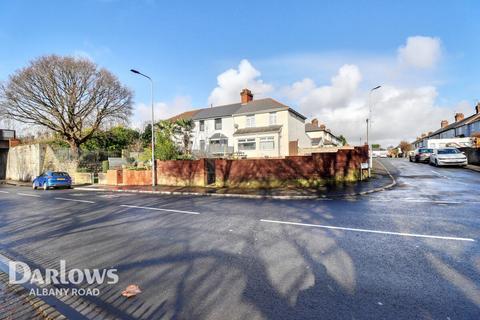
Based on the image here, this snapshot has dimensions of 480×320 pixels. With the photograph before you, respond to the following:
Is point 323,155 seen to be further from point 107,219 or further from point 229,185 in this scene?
point 107,219

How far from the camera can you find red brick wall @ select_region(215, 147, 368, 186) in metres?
15.5

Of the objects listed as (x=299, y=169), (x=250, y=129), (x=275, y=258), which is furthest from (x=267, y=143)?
(x=275, y=258)

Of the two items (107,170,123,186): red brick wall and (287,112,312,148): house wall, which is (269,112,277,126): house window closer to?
(287,112,312,148): house wall

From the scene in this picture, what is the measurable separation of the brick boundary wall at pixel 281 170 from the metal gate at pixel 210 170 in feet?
0.90

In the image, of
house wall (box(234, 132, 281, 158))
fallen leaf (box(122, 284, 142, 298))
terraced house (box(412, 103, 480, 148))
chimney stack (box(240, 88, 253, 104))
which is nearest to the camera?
fallen leaf (box(122, 284, 142, 298))

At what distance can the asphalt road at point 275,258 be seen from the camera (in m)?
3.20

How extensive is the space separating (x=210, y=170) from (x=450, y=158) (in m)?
21.1

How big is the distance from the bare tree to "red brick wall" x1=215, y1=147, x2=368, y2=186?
2182 centimetres

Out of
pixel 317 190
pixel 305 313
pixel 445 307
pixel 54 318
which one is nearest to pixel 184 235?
pixel 54 318

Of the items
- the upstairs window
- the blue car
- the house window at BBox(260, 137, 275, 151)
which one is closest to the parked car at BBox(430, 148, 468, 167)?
the house window at BBox(260, 137, 275, 151)

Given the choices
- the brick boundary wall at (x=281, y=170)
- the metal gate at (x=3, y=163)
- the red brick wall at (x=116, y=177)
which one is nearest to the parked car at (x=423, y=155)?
the brick boundary wall at (x=281, y=170)

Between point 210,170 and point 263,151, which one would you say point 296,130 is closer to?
point 263,151

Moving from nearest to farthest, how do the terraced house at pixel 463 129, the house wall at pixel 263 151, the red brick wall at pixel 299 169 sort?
1. the red brick wall at pixel 299 169
2. the house wall at pixel 263 151
3. the terraced house at pixel 463 129

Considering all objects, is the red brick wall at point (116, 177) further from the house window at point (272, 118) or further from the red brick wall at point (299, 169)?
the house window at point (272, 118)
